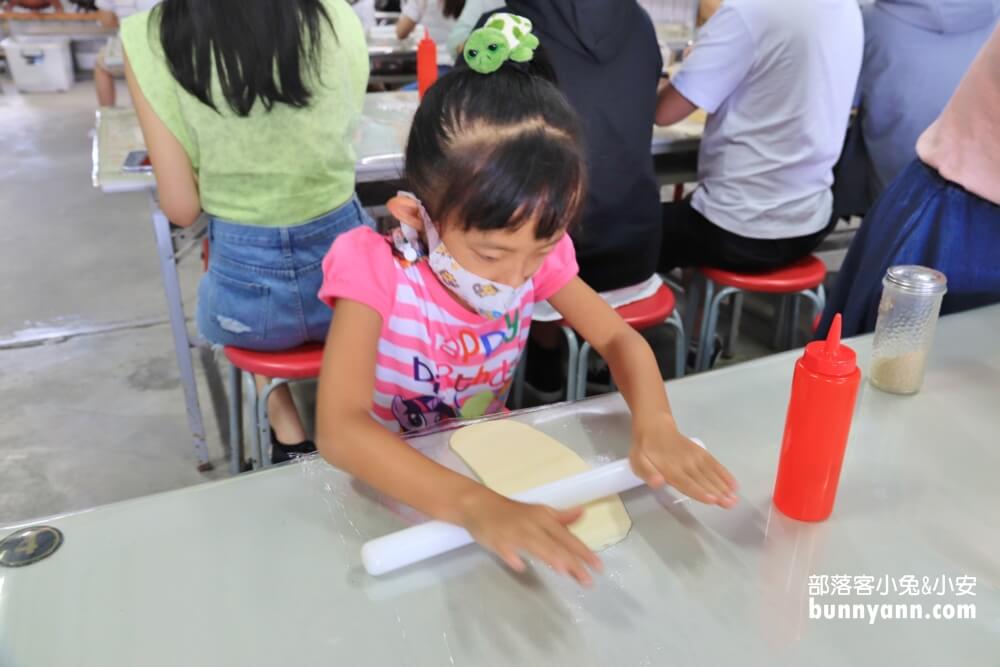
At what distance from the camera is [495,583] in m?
0.61

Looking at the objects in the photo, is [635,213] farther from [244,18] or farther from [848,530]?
[848,530]

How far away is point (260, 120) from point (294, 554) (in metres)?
0.92

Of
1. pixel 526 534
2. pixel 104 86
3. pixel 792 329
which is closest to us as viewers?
pixel 526 534

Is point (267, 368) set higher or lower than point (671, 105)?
lower

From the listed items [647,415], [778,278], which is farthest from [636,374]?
[778,278]

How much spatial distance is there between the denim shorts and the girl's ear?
515mm

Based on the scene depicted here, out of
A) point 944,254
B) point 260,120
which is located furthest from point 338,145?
point 944,254

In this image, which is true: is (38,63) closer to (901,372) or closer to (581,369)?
(581,369)

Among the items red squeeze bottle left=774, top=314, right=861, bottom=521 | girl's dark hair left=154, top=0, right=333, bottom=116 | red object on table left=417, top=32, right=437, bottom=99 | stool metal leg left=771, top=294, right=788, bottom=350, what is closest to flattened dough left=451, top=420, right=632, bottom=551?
red squeeze bottle left=774, top=314, right=861, bottom=521

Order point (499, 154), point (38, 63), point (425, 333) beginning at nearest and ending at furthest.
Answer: point (499, 154), point (425, 333), point (38, 63)

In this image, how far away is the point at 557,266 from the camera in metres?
1.07

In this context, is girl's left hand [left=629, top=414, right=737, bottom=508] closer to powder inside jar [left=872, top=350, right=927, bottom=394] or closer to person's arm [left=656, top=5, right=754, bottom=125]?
powder inside jar [left=872, top=350, right=927, bottom=394]

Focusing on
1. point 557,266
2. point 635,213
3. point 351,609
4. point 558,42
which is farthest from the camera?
point 635,213

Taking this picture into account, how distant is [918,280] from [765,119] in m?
0.98
